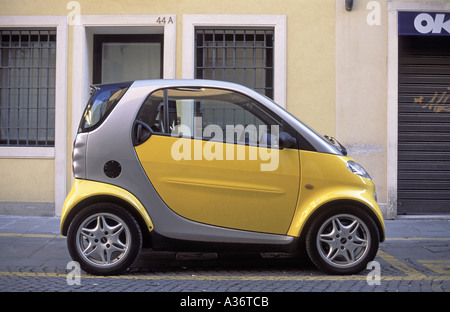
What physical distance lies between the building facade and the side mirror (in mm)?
4250

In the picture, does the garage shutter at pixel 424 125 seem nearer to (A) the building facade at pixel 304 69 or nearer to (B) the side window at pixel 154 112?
(A) the building facade at pixel 304 69

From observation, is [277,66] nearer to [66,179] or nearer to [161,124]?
[66,179]

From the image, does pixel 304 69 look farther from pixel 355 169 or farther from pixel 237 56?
pixel 355 169

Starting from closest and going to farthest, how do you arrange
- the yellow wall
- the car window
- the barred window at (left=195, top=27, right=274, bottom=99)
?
the car window < the yellow wall < the barred window at (left=195, top=27, right=274, bottom=99)

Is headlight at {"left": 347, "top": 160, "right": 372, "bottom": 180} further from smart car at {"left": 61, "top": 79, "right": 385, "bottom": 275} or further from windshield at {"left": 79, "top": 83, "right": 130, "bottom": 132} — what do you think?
windshield at {"left": 79, "top": 83, "right": 130, "bottom": 132}

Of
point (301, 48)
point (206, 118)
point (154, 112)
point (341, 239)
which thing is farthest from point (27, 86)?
point (341, 239)

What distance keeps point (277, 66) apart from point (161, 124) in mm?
4543

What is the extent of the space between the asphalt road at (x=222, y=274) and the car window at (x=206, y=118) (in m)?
1.29

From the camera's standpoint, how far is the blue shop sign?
9.05 meters

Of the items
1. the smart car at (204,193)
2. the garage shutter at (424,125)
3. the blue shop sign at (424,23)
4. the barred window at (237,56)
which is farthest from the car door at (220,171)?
the blue shop sign at (424,23)

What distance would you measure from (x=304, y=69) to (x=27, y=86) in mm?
4753

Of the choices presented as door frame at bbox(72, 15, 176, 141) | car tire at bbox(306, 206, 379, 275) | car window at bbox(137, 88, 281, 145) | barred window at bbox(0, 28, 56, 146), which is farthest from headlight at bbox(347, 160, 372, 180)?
barred window at bbox(0, 28, 56, 146)

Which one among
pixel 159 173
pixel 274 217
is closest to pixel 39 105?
pixel 159 173

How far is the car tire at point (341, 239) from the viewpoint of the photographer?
5.08 m
